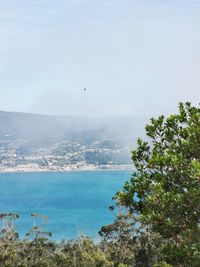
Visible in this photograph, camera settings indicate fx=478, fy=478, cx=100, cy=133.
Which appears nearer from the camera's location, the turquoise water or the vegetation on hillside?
the vegetation on hillside

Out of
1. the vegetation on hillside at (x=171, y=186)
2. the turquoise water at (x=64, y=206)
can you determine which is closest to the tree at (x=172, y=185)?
the vegetation on hillside at (x=171, y=186)

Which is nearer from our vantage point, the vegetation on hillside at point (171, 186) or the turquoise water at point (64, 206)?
the vegetation on hillside at point (171, 186)

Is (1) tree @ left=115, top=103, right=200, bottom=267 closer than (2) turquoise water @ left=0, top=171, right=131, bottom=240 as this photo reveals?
Yes

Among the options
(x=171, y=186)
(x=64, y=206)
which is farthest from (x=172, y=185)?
(x=64, y=206)

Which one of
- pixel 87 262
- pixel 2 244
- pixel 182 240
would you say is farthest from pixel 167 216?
pixel 2 244

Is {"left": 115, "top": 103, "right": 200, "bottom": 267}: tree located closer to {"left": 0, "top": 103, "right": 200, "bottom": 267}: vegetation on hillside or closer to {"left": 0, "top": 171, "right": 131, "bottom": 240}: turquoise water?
{"left": 0, "top": 103, "right": 200, "bottom": 267}: vegetation on hillside

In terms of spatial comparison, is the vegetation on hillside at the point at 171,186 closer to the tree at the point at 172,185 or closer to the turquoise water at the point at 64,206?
the tree at the point at 172,185

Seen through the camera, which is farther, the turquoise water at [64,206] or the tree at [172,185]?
the turquoise water at [64,206]

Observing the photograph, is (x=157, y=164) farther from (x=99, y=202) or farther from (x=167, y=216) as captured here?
(x=99, y=202)

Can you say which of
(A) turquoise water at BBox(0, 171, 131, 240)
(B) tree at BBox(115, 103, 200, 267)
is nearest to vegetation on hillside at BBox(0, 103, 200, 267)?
(B) tree at BBox(115, 103, 200, 267)

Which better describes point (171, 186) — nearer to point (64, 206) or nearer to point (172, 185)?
point (172, 185)
